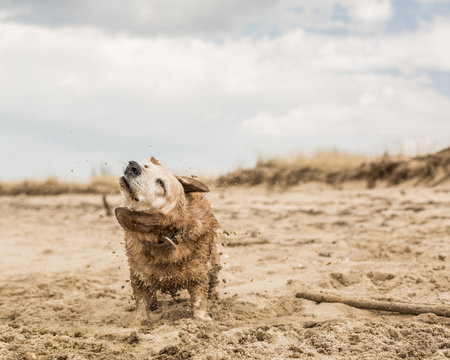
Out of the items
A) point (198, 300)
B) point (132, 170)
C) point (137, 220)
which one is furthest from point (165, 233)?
point (198, 300)

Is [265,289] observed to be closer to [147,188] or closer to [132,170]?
[147,188]

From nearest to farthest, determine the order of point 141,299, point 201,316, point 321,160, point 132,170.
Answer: point 132,170 < point 201,316 < point 141,299 < point 321,160

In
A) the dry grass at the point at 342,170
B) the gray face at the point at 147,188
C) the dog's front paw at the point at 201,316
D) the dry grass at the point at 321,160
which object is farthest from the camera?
the dry grass at the point at 321,160

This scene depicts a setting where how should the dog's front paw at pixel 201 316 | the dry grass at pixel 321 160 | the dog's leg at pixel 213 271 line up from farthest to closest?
the dry grass at pixel 321 160
the dog's leg at pixel 213 271
the dog's front paw at pixel 201 316

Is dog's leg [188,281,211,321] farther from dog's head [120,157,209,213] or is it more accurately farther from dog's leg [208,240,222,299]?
dog's head [120,157,209,213]

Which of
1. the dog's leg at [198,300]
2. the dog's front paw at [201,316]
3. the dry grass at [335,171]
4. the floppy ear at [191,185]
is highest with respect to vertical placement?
the floppy ear at [191,185]

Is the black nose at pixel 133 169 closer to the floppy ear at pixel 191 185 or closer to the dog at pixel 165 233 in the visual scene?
the dog at pixel 165 233

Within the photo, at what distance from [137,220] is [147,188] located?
0.76 feet

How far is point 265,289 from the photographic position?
475 centimetres

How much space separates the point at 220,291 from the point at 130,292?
96cm

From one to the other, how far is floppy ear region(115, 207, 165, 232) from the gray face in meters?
0.04

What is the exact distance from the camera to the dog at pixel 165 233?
3262mm

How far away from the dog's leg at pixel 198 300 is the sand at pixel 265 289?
108mm

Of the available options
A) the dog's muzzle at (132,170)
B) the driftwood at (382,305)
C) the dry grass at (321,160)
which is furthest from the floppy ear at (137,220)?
the dry grass at (321,160)
